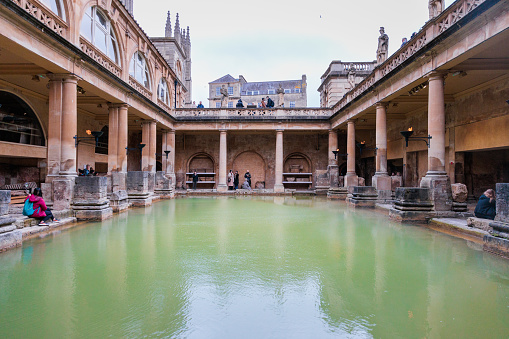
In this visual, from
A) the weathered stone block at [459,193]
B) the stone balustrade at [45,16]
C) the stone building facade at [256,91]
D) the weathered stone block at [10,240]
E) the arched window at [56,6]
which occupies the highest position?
the stone building facade at [256,91]

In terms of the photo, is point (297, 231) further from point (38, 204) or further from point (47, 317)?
point (38, 204)

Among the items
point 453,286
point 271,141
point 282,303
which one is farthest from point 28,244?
Answer: point 271,141

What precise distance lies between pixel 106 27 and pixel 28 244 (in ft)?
30.6

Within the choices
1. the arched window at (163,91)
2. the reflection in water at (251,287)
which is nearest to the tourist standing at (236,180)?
the arched window at (163,91)

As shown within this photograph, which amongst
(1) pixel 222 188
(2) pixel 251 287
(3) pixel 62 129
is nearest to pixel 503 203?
(2) pixel 251 287

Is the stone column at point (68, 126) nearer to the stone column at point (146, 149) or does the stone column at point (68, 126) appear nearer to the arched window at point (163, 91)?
the stone column at point (146, 149)

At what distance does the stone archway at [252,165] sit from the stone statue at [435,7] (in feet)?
55.3

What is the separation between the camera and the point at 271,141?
2431cm

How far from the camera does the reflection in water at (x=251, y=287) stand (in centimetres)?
267

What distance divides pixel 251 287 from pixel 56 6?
982cm

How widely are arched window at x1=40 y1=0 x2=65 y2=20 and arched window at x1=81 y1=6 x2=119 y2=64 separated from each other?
3.41 ft

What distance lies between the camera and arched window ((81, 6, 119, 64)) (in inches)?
396

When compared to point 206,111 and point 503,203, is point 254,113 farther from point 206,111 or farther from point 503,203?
point 503,203

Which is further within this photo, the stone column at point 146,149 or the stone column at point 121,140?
the stone column at point 146,149
